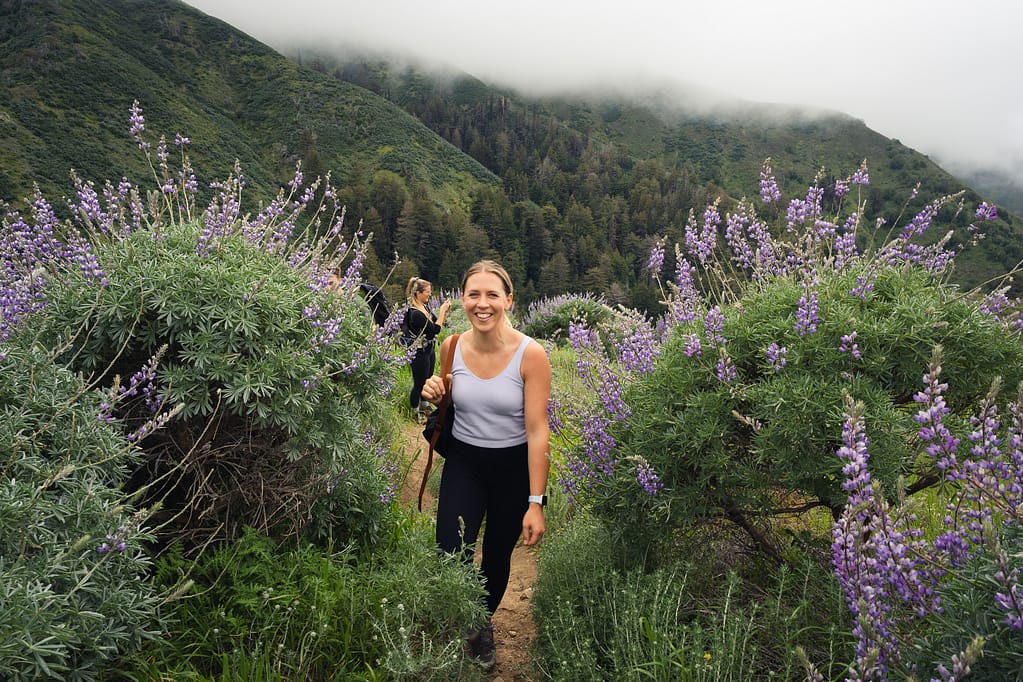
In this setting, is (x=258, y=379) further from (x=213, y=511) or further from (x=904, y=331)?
(x=904, y=331)

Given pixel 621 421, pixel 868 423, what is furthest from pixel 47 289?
pixel 868 423

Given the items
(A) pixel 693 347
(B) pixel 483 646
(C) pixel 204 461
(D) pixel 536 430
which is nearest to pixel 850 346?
(A) pixel 693 347

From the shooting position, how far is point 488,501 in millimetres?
3508

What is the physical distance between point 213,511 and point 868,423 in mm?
3218

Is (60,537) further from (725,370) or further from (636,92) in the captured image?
(636,92)

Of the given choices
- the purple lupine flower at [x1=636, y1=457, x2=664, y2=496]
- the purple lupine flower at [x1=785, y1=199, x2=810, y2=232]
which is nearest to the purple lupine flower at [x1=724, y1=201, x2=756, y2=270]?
the purple lupine flower at [x1=785, y1=199, x2=810, y2=232]

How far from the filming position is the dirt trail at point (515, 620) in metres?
3.47

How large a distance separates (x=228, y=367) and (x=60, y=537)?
38.9 inches

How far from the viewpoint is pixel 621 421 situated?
334 centimetres

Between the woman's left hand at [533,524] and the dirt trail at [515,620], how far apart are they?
2.51ft

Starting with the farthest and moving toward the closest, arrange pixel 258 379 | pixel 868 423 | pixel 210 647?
pixel 258 379 → pixel 210 647 → pixel 868 423

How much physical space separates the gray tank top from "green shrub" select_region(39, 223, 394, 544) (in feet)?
2.01

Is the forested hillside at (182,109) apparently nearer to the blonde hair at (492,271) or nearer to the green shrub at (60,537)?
the green shrub at (60,537)

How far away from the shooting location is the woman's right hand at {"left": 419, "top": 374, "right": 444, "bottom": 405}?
3.36 metres
